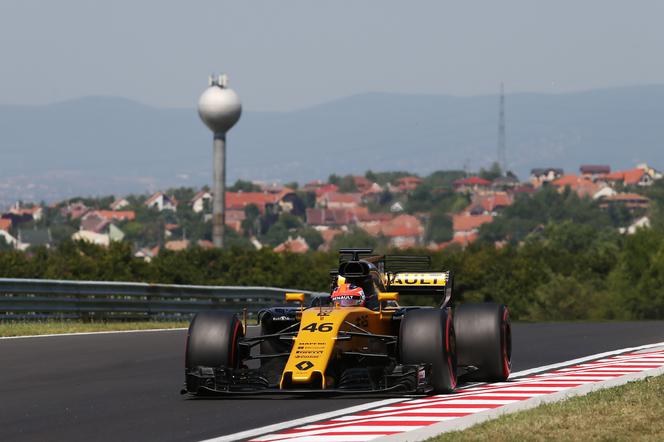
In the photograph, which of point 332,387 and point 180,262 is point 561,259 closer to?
point 180,262

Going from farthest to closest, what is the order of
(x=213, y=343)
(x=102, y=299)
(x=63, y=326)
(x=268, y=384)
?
(x=102, y=299)
(x=63, y=326)
(x=213, y=343)
(x=268, y=384)

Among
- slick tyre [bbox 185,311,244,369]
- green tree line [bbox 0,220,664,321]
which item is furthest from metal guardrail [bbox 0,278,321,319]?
green tree line [bbox 0,220,664,321]

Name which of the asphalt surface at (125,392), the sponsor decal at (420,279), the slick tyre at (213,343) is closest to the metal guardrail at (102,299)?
the asphalt surface at (125,392)

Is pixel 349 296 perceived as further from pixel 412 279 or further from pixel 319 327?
pixel 412 279

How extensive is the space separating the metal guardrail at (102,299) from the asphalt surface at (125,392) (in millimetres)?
3738

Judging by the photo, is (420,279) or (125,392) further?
(420,279)

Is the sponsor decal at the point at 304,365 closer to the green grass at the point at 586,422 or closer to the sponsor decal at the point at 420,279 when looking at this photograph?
the green grass at the point at 586,422

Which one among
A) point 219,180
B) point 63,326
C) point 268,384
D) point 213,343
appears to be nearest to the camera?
point 268,384

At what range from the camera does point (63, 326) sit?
27.0 m

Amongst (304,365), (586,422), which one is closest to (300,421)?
(304,365)

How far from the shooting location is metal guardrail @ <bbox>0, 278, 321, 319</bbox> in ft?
91.9

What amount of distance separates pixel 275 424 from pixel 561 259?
455 ft

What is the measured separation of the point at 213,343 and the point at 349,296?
1514mm

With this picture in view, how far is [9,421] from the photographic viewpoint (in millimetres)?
12852
